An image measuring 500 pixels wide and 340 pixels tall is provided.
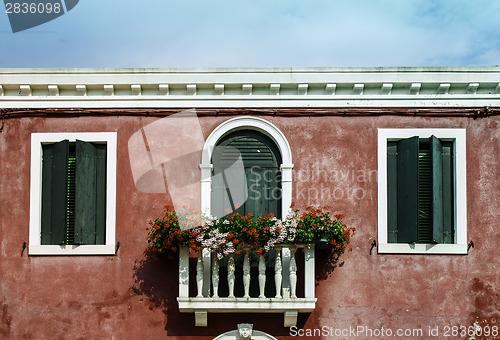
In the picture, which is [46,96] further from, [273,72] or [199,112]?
[273,72]

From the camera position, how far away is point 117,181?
11211mm

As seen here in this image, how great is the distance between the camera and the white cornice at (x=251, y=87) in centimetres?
1123

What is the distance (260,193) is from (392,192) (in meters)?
2.09

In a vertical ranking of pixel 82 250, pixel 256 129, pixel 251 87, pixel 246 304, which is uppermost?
pixel 251 87

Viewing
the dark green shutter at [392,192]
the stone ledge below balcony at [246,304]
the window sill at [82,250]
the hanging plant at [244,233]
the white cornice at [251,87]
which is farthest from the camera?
the white cornice at [251,87]

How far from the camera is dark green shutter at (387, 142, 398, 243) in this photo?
11094 mm

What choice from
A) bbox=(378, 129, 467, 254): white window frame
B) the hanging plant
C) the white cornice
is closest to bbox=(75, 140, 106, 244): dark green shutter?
the white cornice

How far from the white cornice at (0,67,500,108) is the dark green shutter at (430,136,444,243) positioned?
791 mm

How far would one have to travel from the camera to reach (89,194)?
36.5ft

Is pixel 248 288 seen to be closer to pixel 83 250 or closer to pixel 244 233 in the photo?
pixel 244 233

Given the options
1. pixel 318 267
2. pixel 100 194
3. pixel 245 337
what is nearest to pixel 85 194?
pixel 100 194

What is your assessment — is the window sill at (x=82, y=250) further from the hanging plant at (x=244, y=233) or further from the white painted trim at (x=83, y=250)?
the hanging plant at (x=244, y=233)

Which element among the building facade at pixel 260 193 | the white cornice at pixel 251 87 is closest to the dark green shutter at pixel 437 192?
the building facade at pixel 260 193

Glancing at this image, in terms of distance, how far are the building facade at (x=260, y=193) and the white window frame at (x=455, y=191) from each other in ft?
0.07
